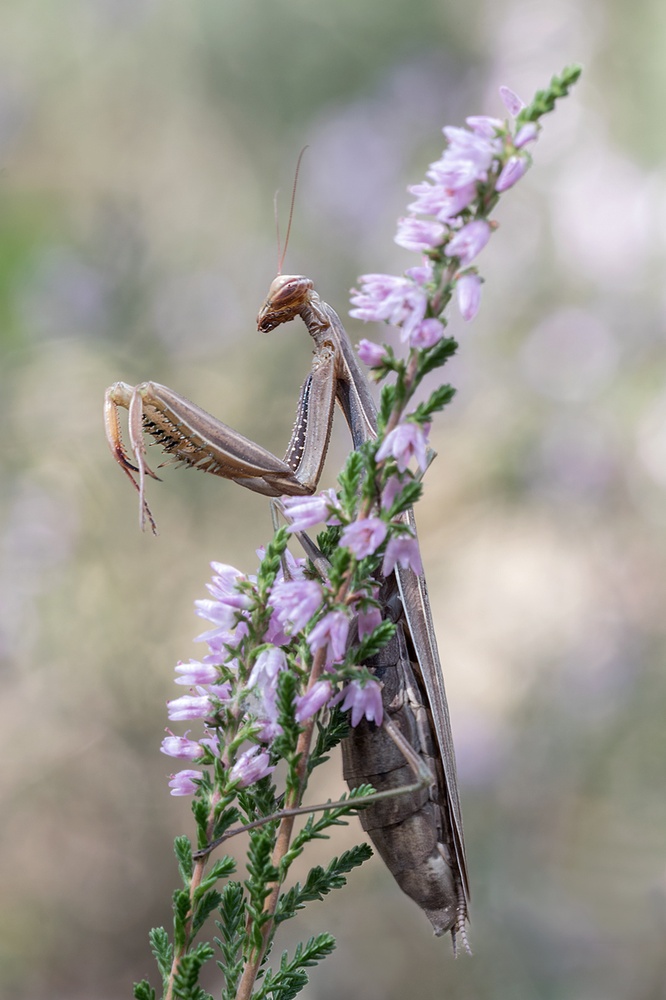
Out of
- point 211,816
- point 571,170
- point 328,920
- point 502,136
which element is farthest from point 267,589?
point 571,170

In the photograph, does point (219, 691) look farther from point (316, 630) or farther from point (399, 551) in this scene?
point (399, 551)

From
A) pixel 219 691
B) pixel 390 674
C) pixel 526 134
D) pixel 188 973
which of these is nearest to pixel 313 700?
pixel 219 691

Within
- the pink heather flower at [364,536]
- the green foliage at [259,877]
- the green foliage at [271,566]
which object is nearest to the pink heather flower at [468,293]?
the pink heather flower at [364,536]

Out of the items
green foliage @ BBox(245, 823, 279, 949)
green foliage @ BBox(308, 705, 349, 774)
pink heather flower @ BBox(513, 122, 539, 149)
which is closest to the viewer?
pink heather flower @ BBox(513, 122, 539, 149)

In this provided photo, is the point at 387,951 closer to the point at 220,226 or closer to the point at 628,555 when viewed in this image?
the point at 628,555

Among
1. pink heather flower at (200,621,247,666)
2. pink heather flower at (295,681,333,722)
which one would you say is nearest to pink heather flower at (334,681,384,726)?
pink heather flower at (295,681,333,722)

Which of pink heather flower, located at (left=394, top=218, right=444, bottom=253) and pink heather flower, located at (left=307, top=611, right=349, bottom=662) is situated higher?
pink heather flower, located at (left=394, top=218, right=444, bottom=253)

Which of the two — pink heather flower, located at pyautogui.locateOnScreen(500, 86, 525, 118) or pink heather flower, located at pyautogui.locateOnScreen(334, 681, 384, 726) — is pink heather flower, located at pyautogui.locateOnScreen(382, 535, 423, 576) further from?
pink heather flower, located at pyautogui.locateOnScreen(500, 86, 525, 118)
